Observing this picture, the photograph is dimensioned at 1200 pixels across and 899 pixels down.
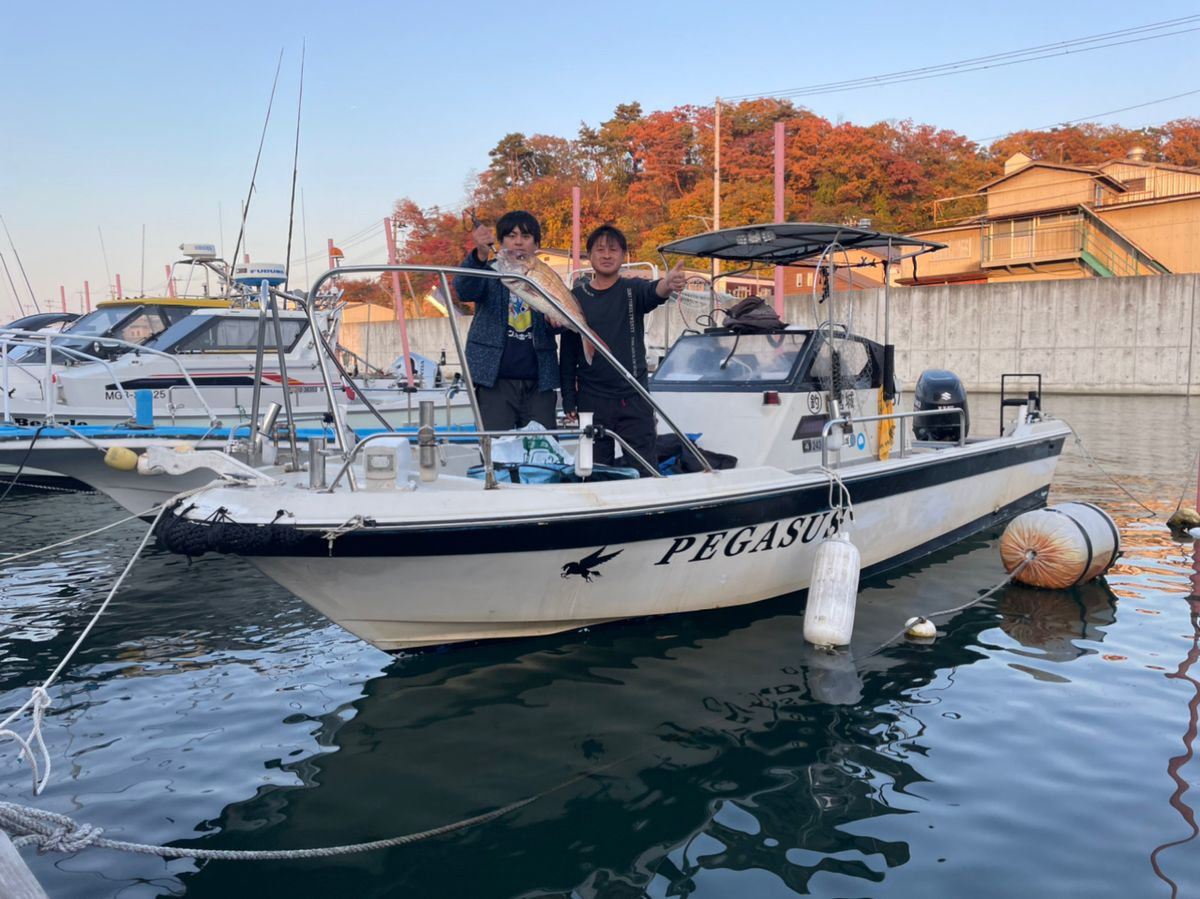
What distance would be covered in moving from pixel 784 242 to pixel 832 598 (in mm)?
3147

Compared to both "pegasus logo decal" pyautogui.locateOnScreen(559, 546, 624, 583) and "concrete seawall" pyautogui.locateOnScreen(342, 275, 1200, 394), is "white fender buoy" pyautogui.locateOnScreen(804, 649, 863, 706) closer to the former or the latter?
"pegasus logo decal" pyautogui.locateOnScreen(559, 546, 624, 583)

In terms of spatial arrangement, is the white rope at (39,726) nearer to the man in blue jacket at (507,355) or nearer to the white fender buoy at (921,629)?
the man in blue jacket at (507,355)

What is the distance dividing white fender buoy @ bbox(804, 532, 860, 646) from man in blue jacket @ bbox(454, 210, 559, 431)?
1837 mm

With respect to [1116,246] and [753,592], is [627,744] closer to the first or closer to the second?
[753,592]

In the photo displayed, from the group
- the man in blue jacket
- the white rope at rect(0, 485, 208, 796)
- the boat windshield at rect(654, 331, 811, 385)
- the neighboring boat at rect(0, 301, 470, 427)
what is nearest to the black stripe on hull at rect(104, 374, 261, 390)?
the neighboring boat at rect(0, 301, 470, 427)

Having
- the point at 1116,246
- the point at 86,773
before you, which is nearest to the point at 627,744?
the point at 86,773

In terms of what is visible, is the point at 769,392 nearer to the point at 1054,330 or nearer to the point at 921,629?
the point at 921,629

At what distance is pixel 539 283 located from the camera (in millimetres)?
4906

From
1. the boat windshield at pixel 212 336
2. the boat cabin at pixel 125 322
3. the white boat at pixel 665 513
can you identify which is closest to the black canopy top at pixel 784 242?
the white boat at pixel 665 513

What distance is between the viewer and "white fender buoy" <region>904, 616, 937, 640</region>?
586 cm

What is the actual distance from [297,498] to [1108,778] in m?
Result: 3.77

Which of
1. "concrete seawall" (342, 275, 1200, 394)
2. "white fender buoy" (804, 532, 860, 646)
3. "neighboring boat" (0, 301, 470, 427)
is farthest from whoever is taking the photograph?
"concrete seawall" (342, 275, 1200, 394)

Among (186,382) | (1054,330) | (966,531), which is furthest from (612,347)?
(1054,330)

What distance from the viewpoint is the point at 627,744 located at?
438 centimetres
